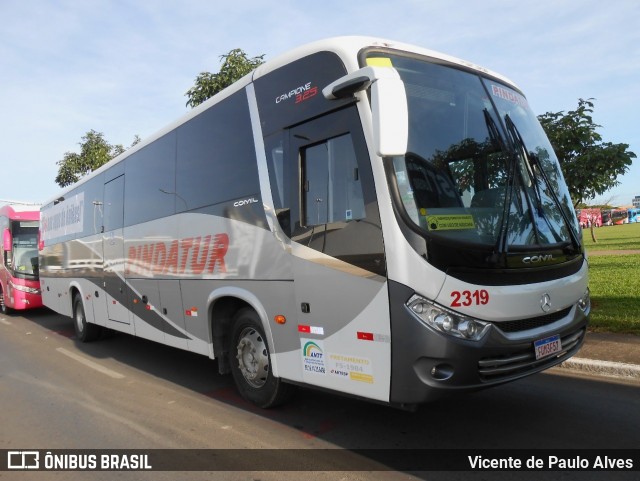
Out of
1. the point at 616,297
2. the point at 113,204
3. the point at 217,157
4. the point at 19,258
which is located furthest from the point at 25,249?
the point at 616,297

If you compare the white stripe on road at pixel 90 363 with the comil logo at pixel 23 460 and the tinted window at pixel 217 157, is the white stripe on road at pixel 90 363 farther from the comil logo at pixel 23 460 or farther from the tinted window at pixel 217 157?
the tinted window at pixel 217 157

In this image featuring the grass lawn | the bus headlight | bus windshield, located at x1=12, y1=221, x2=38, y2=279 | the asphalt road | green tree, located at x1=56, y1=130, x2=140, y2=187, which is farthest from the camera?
green tree, located at x1=56, y1=130, x2=140, y2=187

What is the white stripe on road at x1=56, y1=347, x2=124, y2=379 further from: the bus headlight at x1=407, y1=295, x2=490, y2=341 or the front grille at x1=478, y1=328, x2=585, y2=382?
the front grille at x1=478, y1=328, x2=585, y2=382

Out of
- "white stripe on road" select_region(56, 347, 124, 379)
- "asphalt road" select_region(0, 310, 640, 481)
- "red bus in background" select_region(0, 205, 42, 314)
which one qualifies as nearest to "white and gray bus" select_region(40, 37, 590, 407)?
"asphalt road" select_region(0, 310, 640, 481)

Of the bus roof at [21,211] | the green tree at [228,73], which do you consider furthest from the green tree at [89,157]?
the green tree at [228,73]

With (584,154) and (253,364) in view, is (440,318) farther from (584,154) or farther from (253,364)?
(584,154)

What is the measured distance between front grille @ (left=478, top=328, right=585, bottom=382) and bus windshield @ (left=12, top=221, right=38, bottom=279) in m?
14.0

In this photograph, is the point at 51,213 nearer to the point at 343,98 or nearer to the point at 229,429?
the point at 229,429

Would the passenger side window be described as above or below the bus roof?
below

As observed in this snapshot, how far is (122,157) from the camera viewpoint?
7.91 metres

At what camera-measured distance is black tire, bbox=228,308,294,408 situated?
15.6 ft

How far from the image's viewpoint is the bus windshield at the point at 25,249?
13734 mm

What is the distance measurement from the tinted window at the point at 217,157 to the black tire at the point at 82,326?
4.96 m

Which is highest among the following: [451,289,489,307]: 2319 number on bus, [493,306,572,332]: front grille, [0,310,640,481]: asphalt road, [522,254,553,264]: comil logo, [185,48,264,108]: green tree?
[185,48,264,108]: green tree
